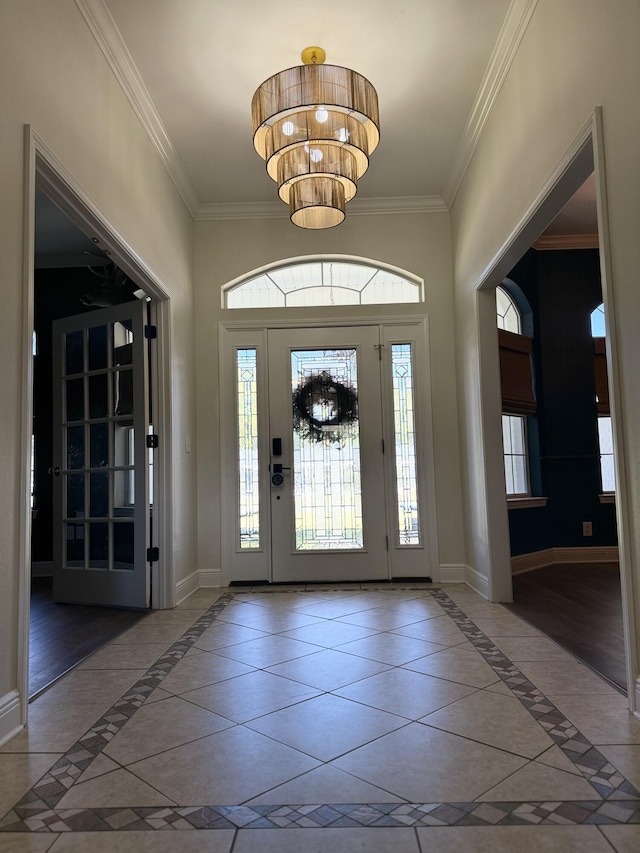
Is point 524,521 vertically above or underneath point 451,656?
above

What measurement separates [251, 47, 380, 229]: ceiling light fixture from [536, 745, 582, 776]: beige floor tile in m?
2.70

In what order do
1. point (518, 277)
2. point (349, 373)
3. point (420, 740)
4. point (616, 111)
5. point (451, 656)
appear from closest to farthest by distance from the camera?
point (420, 740) → point (616, 111) → point (451, 656) → point (349, 373) → point (518, 277)

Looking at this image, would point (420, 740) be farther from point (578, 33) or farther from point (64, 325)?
point (64, 325)

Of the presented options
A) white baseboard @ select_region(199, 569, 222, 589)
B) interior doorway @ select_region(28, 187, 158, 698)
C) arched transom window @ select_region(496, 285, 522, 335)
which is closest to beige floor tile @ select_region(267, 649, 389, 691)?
interior doorway @ select_region(28, 187, 158, 698)

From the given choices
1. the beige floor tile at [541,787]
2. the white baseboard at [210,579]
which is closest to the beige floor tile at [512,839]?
the beige floor tile at [541,787]

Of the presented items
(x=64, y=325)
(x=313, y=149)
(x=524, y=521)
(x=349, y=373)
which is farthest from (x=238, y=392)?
(x=524, y=521)

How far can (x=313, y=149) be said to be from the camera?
317 cm

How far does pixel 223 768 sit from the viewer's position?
1.83 metres

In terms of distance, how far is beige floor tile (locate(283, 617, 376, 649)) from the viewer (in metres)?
3.20

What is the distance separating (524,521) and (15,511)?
4.44 m

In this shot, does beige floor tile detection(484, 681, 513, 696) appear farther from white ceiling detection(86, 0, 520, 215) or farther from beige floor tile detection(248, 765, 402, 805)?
white ceiling detection(86, 0, 520, 215)

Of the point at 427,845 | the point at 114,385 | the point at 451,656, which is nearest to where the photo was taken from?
the point at 427,845

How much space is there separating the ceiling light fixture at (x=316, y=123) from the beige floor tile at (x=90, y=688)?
2527 mm

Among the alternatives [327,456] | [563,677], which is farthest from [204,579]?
[563,677]
